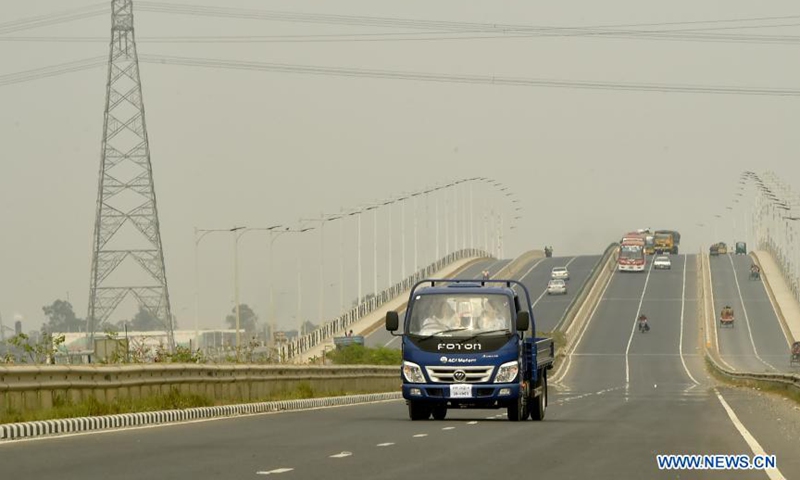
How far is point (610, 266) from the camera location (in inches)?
6909

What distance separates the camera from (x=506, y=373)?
29984 mm

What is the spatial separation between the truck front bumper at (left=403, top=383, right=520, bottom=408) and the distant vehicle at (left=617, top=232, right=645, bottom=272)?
14055cm

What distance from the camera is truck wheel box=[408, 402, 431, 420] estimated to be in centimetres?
3086

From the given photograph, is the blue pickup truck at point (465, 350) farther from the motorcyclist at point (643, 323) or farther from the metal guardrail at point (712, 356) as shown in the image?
the motorcyclist at point (643, 323)

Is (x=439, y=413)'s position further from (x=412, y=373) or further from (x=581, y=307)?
(x=581, y=307)

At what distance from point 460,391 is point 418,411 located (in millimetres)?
1249

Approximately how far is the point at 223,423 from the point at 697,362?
269 ft

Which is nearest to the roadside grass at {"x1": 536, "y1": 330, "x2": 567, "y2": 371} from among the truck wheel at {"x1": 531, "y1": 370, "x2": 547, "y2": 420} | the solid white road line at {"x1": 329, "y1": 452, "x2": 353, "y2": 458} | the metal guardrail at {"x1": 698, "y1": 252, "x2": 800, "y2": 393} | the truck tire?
the metal guardrail at {"x1": 698, "y1": 252, "x2": 800, "y2": 393}

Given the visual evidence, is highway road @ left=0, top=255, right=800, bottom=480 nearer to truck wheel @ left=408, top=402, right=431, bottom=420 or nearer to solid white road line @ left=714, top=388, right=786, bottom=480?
solid white road line @ left=714, top=388, right=786, bottom=480

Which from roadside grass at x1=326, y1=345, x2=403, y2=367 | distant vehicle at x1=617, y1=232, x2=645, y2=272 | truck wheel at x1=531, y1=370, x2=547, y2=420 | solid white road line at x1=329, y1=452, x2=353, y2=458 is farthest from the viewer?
distant vehicle at x1=617, y1=232, x2=645, y2=272

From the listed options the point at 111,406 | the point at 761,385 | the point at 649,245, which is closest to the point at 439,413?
the point at 111,406

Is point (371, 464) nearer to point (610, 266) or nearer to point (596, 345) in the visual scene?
point (596, 345)

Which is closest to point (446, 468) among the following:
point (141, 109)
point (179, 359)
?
point (179, 359)

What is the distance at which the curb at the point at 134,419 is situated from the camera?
24016 mm
